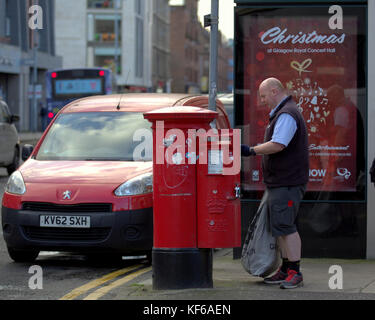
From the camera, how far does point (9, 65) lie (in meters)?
50.3

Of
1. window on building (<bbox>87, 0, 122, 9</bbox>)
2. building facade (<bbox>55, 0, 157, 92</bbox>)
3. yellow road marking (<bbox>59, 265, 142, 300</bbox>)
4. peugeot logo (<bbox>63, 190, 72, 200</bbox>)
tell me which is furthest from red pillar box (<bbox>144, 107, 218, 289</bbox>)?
window on building (<bbox>87, 0, 122, 9</bbox>)

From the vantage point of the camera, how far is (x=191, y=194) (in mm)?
6852

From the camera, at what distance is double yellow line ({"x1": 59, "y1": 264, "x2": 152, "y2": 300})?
694 cm

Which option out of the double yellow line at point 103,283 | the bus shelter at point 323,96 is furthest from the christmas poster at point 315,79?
the double yellow line at point 103,283

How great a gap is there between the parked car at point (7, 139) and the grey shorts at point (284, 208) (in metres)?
13.8

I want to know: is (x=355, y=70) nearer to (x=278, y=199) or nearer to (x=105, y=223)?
(x=278, y=199)

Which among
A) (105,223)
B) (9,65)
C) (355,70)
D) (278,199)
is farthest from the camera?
(9,65)

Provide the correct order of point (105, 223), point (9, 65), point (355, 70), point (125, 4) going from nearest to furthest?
point (105, 223)
point (355, 70)
point (9, 65)
point (125, 4)

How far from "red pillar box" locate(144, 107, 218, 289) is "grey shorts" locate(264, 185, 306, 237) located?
62 centimetres

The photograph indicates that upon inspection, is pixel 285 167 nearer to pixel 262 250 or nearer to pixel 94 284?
pixel 262 250

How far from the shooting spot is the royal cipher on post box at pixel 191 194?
676 centimetres

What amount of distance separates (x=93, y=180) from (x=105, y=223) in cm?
51

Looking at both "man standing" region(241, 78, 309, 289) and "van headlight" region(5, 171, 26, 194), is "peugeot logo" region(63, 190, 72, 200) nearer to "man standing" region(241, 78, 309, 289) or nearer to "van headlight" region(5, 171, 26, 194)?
"van headlight" region(5, 171, 26, 194)
